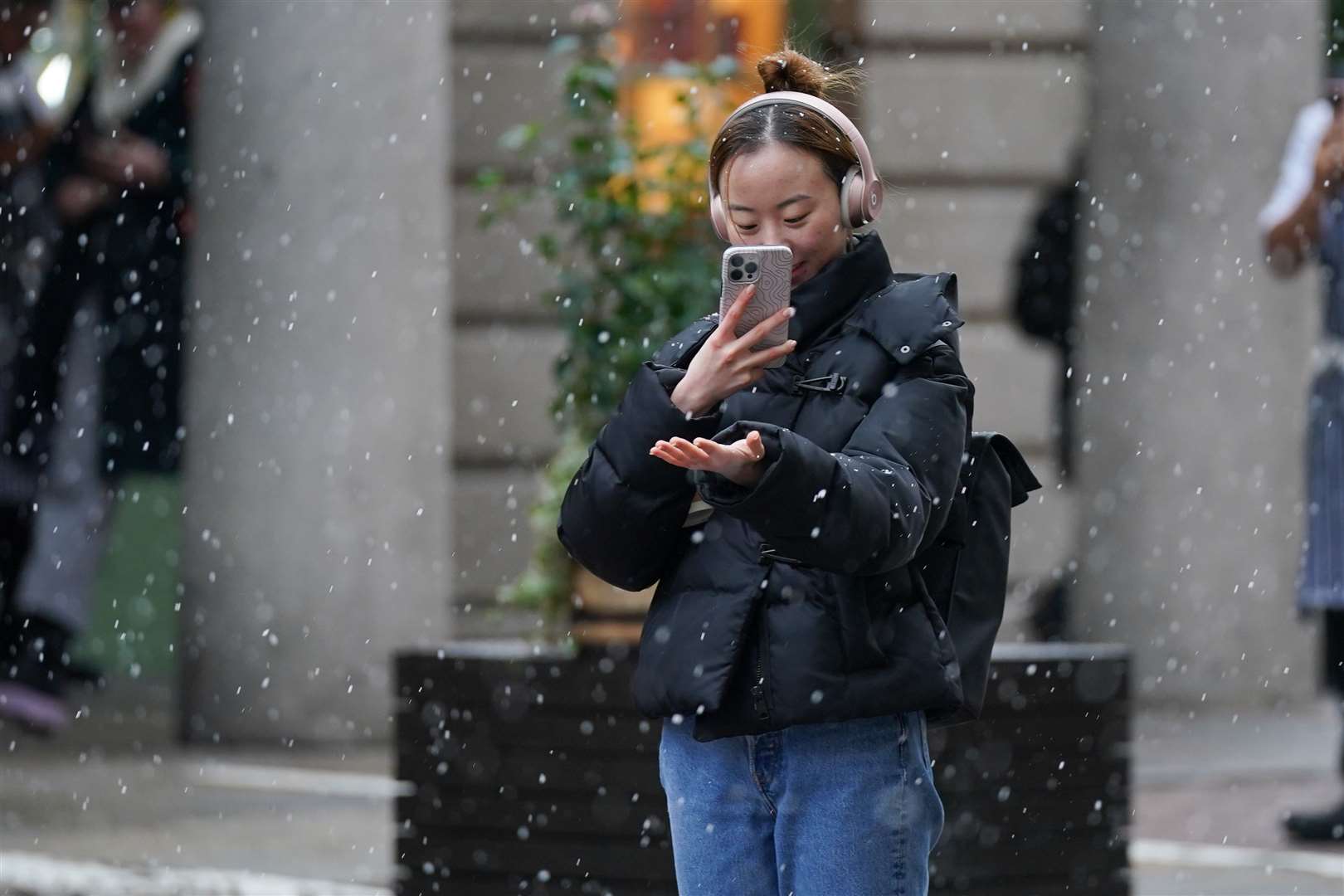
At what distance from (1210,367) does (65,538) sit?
4.62 metres

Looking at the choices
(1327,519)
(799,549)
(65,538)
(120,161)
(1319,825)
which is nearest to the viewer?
(799,549)

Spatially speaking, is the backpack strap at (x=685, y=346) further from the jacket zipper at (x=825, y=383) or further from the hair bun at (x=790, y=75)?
the hair bun at (x=790, y=75)

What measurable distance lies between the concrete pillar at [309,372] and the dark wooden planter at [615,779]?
375 centimetres

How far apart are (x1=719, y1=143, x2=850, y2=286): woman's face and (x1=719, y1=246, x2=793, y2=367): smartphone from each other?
0.40 ft

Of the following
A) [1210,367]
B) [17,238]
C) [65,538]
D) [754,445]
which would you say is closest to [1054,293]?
[1210,367]

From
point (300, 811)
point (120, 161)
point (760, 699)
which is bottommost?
point (300, 811)

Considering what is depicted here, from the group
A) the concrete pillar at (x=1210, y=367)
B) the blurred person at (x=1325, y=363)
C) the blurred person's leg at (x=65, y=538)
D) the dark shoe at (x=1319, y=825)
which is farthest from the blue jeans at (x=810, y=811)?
the concrete pillar at (x=1210, y=367)

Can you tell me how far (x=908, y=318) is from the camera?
9.30 ft

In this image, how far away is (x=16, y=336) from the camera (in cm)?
919

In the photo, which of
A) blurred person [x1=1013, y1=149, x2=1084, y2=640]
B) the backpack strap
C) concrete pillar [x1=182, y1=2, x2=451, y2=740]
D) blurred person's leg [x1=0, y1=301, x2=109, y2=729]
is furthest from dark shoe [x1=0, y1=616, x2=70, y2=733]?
the backpack strap

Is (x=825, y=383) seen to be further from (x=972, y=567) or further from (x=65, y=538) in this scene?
(x=65, y=538)

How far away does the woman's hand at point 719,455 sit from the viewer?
2.50 meters

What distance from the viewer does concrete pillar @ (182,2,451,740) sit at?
8609mm

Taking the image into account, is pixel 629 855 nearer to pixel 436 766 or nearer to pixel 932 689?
pixel 436 766
